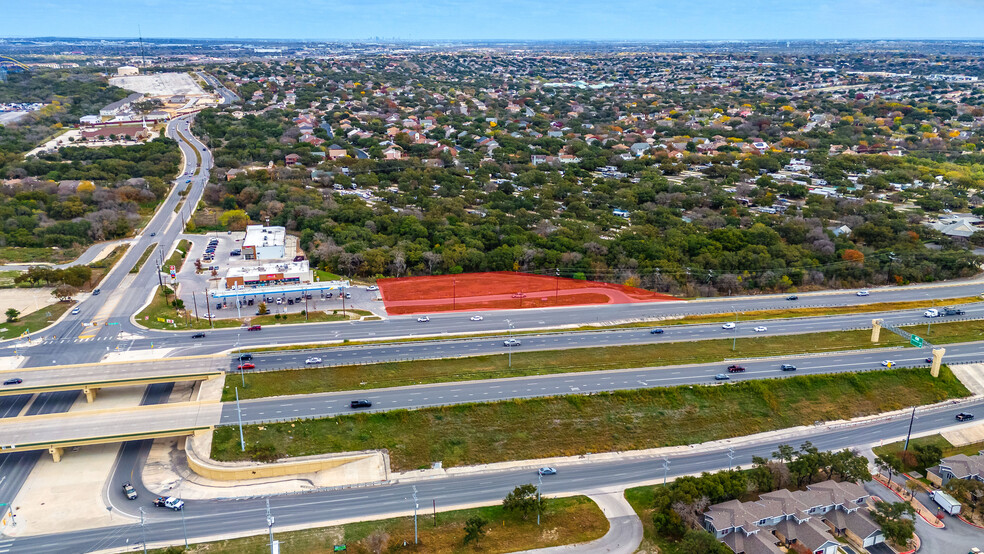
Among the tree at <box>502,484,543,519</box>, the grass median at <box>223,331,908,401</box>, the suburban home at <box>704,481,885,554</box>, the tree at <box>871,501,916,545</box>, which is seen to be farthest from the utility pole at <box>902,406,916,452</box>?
the tree at <box>502,484,543,519</box>

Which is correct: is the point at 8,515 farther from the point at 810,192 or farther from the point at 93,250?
the point at 810,192

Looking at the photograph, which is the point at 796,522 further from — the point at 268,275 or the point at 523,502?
the point at 268,275

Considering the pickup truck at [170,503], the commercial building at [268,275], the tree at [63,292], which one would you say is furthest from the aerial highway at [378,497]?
the tree at [63,292]

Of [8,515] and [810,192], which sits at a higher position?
[810,192]

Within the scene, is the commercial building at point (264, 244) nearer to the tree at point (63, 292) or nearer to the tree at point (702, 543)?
the tree at point (63, 292)

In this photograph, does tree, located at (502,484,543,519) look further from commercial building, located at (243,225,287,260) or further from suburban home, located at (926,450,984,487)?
commercial building, located at (243,225,287,260)

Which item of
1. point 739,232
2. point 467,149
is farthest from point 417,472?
point 467,149

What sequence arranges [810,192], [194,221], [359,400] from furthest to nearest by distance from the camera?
[810,192] → [194,221] → [359,400]
